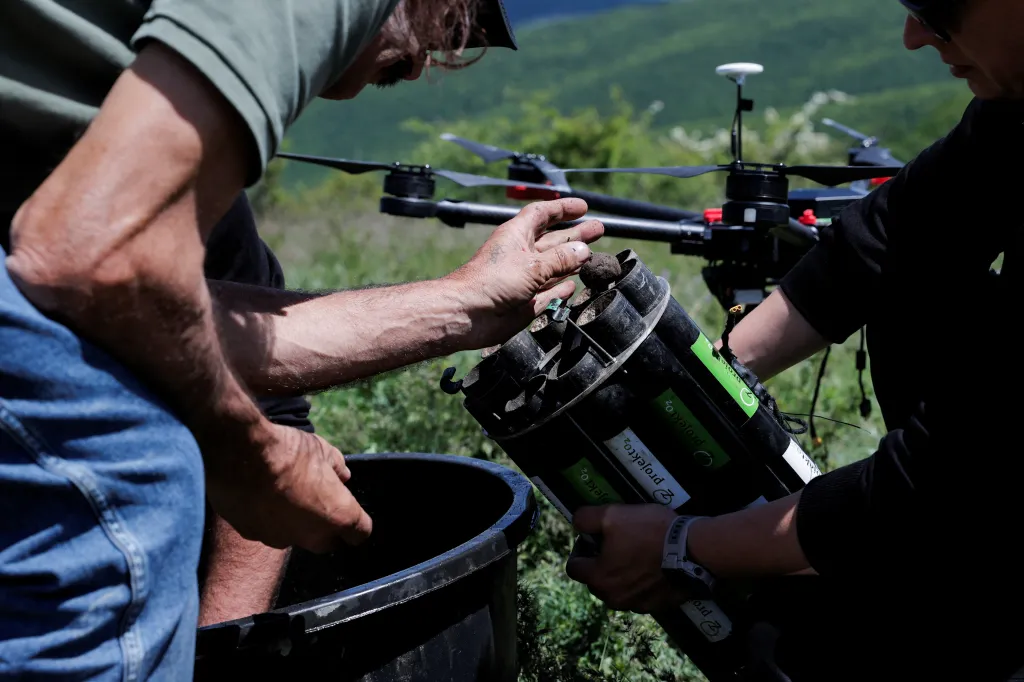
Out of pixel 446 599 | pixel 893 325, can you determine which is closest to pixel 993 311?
pixel 893 325

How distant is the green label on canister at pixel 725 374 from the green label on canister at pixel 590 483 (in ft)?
0.93

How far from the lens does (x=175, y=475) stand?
1290 millimetres

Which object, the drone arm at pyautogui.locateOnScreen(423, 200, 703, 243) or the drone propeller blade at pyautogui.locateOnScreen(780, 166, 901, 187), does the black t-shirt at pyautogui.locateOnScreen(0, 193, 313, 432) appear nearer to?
the drone arm at pyautogui.locateOnScreen(423, 200, 703, 243)

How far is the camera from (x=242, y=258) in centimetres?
241

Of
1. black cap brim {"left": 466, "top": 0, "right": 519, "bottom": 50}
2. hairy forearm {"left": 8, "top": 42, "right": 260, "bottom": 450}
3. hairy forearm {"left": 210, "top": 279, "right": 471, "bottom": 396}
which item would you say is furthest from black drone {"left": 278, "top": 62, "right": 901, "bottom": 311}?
hairy forearm {"left": 8, "top": 42, "right": 260, "bottom": 450}

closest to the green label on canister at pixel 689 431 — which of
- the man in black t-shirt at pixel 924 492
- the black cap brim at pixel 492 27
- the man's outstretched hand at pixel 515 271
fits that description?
the man in black t-shirt at pixel 924 492

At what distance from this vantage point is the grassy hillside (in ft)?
47.0

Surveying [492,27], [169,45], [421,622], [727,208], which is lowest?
[421,622]

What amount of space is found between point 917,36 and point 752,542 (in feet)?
2.99

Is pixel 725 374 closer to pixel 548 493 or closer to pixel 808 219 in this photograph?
pixel 548 493

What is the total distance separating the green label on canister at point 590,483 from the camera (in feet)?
6.37

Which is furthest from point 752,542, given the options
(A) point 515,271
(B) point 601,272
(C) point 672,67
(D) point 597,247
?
(C) point 672,67

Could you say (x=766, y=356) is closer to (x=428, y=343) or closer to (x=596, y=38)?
(x=428, y=343)

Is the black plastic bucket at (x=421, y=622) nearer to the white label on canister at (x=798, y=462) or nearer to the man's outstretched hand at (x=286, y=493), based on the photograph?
the man's outstretched hand at (x=286, y=493)
